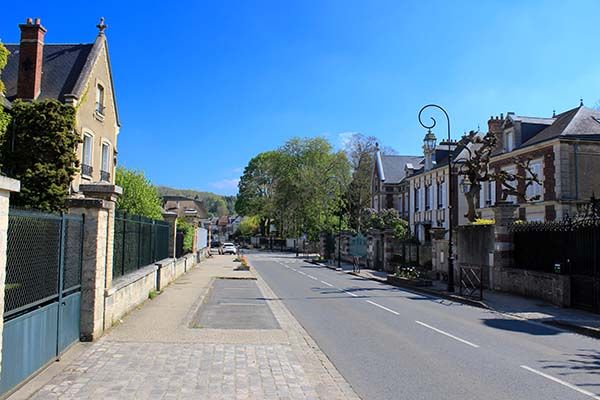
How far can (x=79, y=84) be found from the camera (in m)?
26.6

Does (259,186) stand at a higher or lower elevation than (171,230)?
higher

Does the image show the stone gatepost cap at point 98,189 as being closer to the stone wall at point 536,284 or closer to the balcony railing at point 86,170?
the stone wall at point 536,284

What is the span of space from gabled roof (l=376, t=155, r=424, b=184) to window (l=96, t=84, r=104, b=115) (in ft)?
127

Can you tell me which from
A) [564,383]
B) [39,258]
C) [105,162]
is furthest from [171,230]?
[564,383]

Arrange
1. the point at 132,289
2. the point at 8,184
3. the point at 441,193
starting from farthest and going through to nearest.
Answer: the point at 441,193 < the point at 132,289 < the point at 8,184

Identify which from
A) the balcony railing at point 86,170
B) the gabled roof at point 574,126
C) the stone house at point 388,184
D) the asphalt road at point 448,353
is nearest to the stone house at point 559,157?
the gabled roof at point 574,126

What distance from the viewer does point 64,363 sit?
7.59 m

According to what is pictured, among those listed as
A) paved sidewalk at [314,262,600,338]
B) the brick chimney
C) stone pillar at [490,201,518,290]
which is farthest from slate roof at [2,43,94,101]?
stone pillar at [490,201,518,290]

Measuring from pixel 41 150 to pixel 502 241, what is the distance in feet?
58.1

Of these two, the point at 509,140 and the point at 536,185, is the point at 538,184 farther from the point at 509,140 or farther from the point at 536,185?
the point at 509,140

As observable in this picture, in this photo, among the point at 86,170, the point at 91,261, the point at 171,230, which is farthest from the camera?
the point at 86,170

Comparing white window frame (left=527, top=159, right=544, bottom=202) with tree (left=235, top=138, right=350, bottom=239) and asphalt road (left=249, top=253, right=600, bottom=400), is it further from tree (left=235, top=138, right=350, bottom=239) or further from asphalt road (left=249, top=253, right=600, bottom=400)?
tree (left=235, top=138, right=350, bottom=239)

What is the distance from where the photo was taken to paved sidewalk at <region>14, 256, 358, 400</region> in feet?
21.1

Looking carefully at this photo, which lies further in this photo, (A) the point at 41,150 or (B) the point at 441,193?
(B) the point at 441,193
